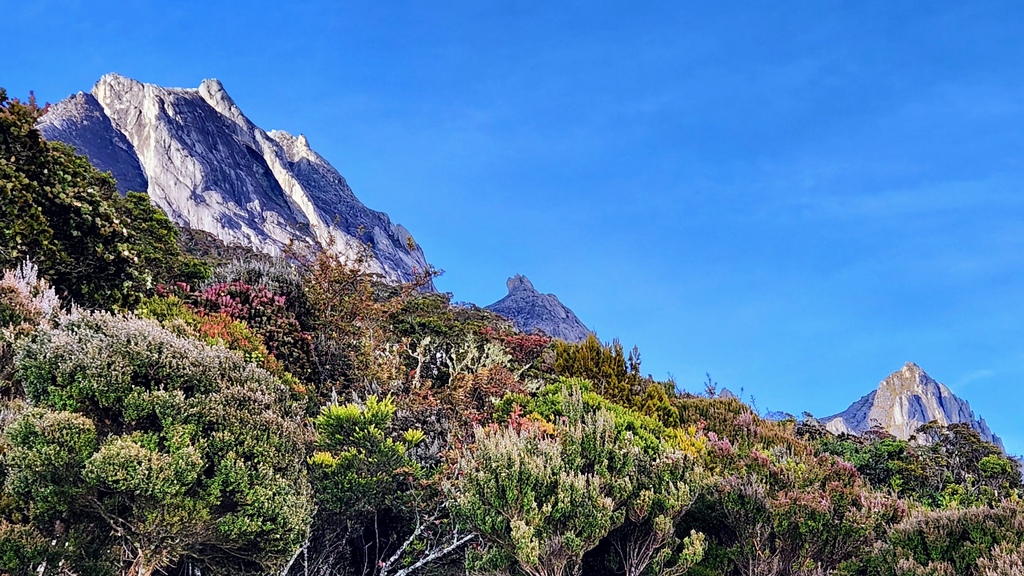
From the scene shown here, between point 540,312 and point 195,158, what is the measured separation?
236 feet

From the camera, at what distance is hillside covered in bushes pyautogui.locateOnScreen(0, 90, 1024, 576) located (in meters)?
6.33

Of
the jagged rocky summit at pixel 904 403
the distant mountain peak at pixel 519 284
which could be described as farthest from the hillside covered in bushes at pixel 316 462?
the jagged rocky summit at pixel 904 403

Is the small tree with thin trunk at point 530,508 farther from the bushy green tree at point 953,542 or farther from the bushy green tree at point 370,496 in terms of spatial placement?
the bushy green tree at point 953,542

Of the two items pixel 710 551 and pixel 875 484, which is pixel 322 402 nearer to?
pixel 710 551

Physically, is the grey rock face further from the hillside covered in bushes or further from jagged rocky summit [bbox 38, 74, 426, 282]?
the hillside covered in bushes

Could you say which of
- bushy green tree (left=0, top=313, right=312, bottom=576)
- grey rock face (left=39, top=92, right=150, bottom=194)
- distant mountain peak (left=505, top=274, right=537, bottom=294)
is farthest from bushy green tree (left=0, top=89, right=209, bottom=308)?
distant mountain peak (left=505, top=274, right=537, bottom=294)

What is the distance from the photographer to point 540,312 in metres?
132

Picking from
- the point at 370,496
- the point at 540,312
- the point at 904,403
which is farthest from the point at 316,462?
the point at 904,403

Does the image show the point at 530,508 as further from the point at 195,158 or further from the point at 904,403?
the point at 904,403

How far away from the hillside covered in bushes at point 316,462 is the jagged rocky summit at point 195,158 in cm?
7879

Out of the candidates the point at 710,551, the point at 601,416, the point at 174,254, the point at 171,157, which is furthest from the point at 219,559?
the point at 171,157

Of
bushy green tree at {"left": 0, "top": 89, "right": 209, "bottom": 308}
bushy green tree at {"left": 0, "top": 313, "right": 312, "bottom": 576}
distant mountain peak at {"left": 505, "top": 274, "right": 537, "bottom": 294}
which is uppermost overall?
distant mountain peak at {"left": 505, "top": 274, "right": 537, "bottom": 294}

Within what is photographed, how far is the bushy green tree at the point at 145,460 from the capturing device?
6.00 meters

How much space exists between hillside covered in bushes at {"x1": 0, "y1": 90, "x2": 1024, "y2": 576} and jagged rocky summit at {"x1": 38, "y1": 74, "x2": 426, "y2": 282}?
78.8 metres
